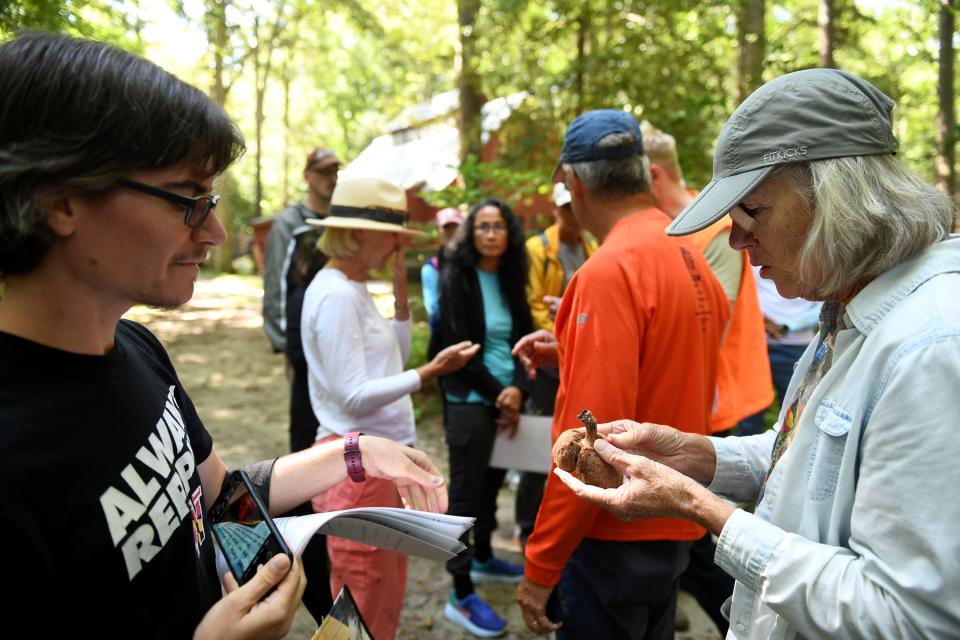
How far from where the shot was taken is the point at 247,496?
1.46 meters

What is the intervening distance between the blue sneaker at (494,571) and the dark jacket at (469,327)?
1.21 m

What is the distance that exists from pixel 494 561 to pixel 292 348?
76.8 inches

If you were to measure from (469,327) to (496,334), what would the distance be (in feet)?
0.63

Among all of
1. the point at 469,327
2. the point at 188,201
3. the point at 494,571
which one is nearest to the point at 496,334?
the point at 469,327

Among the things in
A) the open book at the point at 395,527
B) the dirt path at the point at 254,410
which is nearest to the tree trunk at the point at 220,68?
the open book at the point at 395,527

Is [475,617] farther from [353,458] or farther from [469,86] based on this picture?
[469,86]

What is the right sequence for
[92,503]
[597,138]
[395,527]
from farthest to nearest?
[597,138] < [395,527] < [92,503]

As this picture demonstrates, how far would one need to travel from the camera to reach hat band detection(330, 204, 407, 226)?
3164 mm

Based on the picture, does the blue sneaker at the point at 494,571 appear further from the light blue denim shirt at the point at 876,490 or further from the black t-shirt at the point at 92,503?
the black t-shirt at the point at 92,503

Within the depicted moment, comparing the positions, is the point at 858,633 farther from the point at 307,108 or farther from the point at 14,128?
the point at 307,108

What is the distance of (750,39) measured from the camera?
21.8ft

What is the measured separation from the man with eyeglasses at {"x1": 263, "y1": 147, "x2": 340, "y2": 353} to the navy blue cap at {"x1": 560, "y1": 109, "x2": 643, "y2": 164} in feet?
9.09

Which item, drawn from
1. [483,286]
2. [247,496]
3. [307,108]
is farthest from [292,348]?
[307,108]

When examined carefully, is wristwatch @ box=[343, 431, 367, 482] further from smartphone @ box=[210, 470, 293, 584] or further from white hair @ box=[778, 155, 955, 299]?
white hair @ box=[778, 155, 955, 299]
